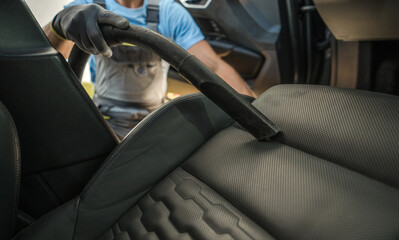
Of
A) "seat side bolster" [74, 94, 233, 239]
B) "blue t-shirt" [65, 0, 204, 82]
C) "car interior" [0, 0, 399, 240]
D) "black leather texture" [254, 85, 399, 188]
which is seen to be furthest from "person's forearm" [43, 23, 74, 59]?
"black leather texture" [254, 85, 399, 188]

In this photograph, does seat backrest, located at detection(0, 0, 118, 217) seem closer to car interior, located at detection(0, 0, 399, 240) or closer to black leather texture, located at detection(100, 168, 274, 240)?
car interior, located at detection(0, 0, 399, 240)

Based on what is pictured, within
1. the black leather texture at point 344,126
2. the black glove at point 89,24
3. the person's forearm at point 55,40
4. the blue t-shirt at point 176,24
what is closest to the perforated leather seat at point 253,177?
the black leather texture at point 344,126

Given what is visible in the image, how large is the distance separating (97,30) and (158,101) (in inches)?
35.5

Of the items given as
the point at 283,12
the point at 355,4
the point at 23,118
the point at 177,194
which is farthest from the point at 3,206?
the point at 283,12

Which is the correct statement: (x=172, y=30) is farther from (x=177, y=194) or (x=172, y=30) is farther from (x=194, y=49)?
(x=177, y=194)

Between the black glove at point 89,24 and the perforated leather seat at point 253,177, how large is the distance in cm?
23

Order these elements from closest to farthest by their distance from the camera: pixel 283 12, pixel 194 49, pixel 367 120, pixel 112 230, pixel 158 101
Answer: pixel 367 120, pixel 112 230, pixel 194 49, pixel 158 101, pixel 283 12

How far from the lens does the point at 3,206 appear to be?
435 millimetres

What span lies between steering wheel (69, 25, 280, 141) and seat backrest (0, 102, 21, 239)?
262 millimetres

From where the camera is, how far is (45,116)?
0.50 metres

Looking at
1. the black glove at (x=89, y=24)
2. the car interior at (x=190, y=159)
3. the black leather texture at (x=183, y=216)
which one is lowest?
the black leather texture at (x=183, y=216)

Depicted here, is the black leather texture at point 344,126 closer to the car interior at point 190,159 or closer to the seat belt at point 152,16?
the car interior at point 190,159

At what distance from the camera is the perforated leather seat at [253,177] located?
1.18ft

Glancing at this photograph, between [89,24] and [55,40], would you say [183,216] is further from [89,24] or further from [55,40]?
[55,40]
